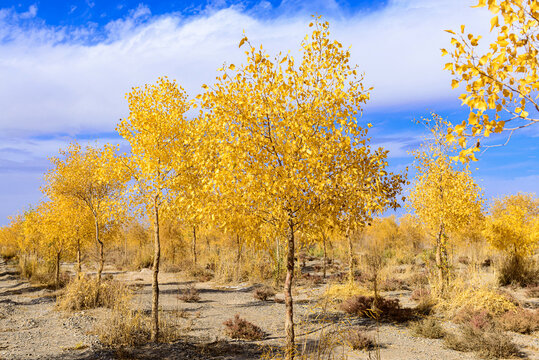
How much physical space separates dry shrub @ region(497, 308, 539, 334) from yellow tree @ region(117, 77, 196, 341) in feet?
31.5

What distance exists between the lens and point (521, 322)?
1032 cm

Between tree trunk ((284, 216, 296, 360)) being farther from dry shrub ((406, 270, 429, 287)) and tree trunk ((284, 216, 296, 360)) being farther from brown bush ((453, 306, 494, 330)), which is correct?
dry shrub ((406, 270, 429, 287))

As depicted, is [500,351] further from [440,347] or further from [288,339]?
[288,339]

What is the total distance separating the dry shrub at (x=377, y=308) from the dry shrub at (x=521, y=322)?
2.59m

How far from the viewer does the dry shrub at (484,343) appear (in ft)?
27.6

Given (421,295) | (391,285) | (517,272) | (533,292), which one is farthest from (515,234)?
(421,295)

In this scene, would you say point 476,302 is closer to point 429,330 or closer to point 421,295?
point 421,295

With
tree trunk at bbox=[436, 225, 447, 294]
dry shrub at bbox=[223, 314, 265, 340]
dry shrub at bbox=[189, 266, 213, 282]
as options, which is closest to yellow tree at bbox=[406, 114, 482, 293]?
tree trunk at bbox=[436, 225, 447, 294]

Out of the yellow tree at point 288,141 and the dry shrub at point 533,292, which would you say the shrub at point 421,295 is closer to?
the dry shrub at point 533,292

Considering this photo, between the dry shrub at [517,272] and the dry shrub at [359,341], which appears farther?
the dry shrub at [517,272]

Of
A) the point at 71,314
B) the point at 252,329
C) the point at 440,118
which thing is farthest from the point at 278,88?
the point at 71,314

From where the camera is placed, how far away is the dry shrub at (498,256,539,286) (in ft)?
57.1

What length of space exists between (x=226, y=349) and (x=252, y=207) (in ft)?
14.3

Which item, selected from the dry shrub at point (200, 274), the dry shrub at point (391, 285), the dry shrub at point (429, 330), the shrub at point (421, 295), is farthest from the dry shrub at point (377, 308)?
the dry shrub at point (200, 274)
